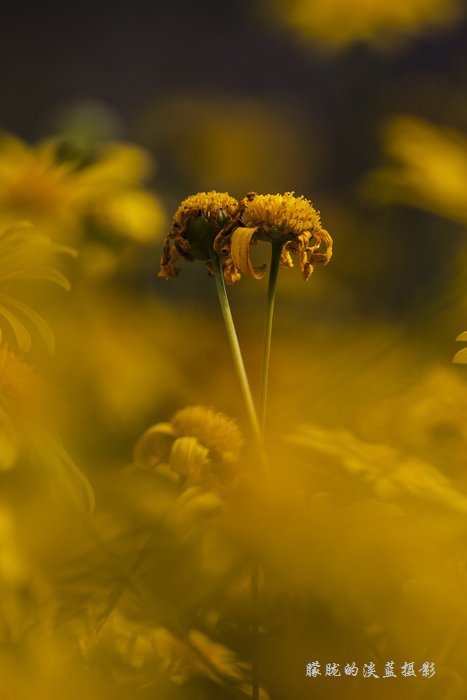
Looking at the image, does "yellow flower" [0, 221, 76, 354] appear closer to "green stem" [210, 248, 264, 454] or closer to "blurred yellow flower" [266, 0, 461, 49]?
"green stem" [210, 248, 264, 454]

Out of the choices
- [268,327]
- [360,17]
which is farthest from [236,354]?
[360,17]

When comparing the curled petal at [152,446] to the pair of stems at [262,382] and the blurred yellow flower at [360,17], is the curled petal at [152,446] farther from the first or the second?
the blurred yellow flower at [360,17]

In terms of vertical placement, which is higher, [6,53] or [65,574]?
[6,53]

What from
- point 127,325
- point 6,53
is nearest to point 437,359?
point 127,325

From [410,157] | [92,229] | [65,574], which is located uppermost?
[410,157]

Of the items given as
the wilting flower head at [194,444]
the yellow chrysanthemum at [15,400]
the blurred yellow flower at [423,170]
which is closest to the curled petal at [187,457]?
the wilting flower head at [194,444]

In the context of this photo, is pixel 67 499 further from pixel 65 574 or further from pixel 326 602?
pixel 326 602
